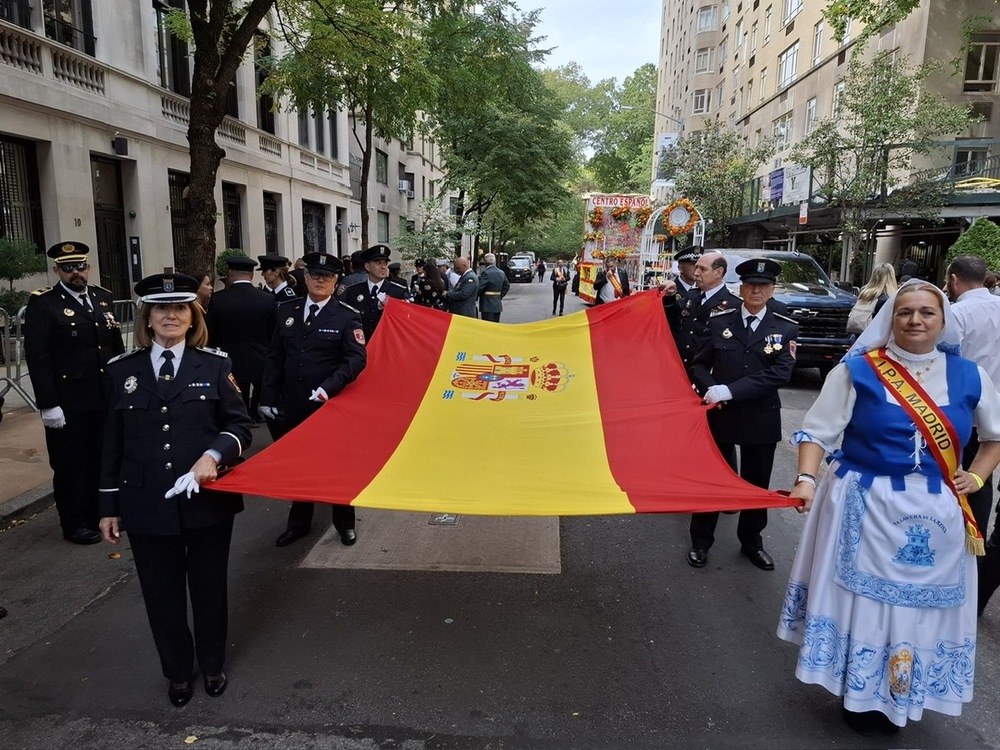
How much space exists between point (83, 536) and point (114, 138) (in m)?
12.9

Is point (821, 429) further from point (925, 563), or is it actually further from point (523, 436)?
point (523, 436)

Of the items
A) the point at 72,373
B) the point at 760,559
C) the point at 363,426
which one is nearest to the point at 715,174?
the point at 760,559

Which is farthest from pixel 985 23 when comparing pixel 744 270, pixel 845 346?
pixel 744 270

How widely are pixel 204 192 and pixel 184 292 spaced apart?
6.84 meters

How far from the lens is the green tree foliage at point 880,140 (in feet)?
52.7

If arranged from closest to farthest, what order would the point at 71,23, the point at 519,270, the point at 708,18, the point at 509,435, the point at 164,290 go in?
1. the point at 164,290
2. the point at 509,435
3. the point at 71,23
4. the point at 519,270
5. the point at 708,18

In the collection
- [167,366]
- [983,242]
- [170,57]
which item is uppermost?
[170,57]

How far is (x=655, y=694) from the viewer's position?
339cm

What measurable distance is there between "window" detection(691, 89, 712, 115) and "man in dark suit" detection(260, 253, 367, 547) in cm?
5339

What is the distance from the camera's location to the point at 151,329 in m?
3.15

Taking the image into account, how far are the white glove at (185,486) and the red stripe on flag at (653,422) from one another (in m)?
2.00

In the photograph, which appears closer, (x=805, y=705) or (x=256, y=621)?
(x=805, y=705)

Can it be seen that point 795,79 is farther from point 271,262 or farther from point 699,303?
point 271,262

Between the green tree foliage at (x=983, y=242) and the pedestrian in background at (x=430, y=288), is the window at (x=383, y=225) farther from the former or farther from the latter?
the green tree foliage at (x=983, y=242)
